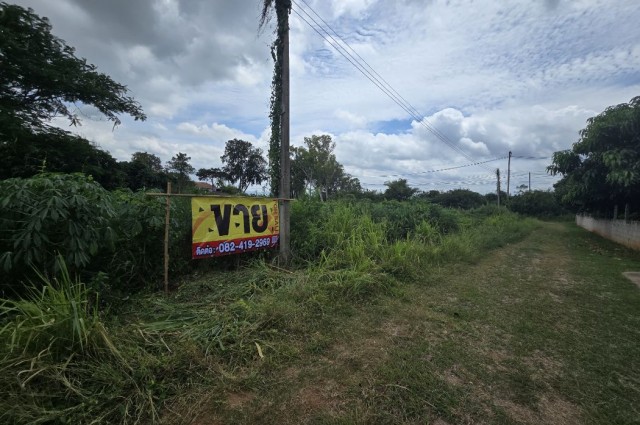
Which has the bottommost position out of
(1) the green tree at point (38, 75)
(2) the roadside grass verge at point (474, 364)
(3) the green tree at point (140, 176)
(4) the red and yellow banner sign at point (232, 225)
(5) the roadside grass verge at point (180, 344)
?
(2) the roadside grass verge at point (474, 364)

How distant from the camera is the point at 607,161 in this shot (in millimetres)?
9133

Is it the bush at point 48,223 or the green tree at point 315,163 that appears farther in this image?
the green tree at point 315,163

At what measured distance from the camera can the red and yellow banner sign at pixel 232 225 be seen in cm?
418

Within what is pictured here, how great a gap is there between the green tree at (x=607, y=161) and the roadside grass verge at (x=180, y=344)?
926 cm

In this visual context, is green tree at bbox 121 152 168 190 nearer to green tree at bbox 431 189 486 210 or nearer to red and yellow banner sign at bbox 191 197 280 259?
red and yellow banner sign at bbox 191 197 280 259

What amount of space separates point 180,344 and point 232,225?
7.33 ft

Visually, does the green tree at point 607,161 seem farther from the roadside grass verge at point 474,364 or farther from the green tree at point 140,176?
the green tree at point 140,176

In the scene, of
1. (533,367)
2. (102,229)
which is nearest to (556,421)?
(533,367)

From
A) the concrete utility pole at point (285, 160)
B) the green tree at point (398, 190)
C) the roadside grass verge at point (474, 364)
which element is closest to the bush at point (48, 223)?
the roadside grass verge at point (474, 364)

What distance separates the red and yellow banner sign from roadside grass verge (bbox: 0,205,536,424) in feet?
1.34

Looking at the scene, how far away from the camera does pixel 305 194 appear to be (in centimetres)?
673

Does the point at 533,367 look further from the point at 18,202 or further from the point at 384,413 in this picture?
the point at 18,202

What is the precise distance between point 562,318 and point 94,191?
18.4 ft

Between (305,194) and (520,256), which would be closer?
(305,194)
